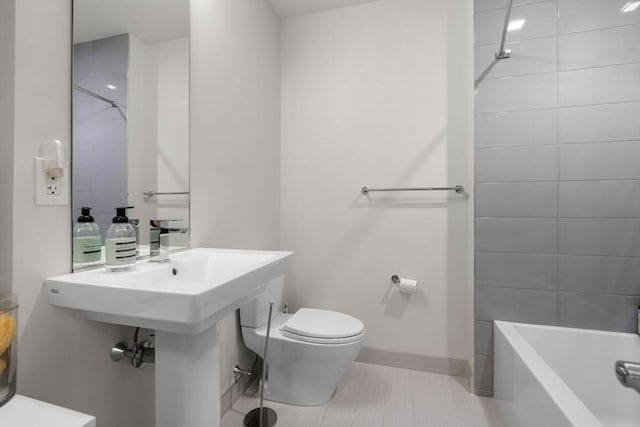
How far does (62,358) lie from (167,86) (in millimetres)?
1038

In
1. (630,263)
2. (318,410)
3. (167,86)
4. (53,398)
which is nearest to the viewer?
(53,398)

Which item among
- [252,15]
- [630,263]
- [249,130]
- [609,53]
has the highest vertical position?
[252,15]

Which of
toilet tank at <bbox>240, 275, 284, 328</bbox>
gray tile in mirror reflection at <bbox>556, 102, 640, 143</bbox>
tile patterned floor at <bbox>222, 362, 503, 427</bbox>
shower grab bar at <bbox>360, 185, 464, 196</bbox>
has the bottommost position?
tile patterned floor at <bbox>222, 362, 503, 427</bbox>

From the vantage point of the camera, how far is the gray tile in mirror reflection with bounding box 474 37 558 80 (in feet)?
4.81

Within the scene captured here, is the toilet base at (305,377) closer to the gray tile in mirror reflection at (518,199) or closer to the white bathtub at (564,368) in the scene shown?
the white bathtub at (564,368)

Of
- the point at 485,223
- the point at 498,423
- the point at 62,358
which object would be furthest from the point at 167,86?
the point at 498,423

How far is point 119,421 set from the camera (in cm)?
94

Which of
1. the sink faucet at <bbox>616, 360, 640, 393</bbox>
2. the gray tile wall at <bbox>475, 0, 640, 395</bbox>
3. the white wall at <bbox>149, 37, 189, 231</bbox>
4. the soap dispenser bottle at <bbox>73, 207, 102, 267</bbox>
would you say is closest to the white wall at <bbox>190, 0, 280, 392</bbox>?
the white wall at <bbox>149, 37, 189, 231</bbox>

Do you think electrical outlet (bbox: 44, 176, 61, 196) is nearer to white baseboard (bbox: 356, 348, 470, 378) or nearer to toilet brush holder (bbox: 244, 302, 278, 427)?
toilet brush holder (bbox: 244, 302, 278, 427)

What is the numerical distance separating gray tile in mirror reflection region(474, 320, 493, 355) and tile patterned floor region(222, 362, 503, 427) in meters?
0.27

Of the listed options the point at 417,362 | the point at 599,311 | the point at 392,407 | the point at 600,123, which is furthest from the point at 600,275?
the point at 392,407

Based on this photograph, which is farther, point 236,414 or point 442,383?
point 442,383

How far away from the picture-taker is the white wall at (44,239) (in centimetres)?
69

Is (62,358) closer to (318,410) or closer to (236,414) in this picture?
(236,414)
